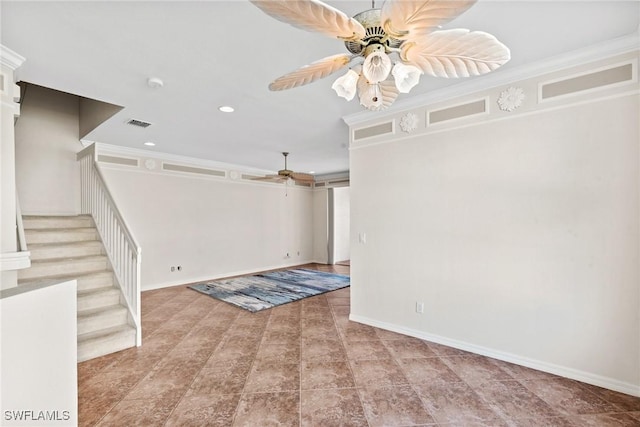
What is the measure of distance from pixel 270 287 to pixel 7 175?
3966 millimetres

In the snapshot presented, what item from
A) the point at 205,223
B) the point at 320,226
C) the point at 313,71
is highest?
the point at 313,71

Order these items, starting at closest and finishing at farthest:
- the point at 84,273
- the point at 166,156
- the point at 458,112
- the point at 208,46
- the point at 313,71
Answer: the point at 313,71 < the point at 208,46 < the point at 458,112 < the point at 84,273 < the point at 166,156

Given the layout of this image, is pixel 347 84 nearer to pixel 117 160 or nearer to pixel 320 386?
pixel 320 386

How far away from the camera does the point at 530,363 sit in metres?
A: 2.50

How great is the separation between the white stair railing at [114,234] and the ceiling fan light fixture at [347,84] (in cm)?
269

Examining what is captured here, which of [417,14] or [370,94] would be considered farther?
[370,94]

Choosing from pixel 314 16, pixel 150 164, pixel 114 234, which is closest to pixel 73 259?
pixel 114 234

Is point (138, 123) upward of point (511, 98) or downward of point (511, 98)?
upward

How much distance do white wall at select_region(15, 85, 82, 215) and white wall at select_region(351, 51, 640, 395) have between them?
191 inches

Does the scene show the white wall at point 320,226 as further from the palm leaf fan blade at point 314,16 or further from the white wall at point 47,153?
the palm leaf fan blade at point 314,16

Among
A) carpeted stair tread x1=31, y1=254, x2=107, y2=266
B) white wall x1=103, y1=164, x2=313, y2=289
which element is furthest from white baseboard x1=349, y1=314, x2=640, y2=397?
white wall x1=103, y1=164, x2=313, y2=289

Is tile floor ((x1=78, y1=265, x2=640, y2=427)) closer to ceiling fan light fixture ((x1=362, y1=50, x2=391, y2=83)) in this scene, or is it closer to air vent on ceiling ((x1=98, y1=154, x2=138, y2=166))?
ceiling fan light fixture ((x1=362, y1=50, x2=391, y2=83))

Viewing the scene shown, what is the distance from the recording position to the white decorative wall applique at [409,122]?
318cm

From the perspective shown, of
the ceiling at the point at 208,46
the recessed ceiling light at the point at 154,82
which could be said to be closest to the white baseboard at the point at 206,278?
the ceiling at the point at 208,46
